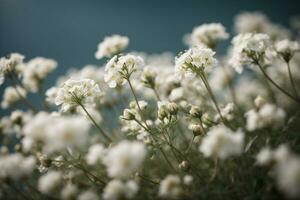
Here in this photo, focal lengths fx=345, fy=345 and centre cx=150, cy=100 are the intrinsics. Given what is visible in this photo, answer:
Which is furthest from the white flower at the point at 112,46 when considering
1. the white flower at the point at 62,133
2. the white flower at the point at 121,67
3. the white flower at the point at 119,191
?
the white flower at the point at 119,191

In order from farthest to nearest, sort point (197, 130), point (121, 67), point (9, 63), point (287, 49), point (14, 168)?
point (9, 63), point (287, 49), point (121, 67), point (197, 130), point (14, 168)

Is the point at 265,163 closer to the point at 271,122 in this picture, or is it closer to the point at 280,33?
the point at 271,122

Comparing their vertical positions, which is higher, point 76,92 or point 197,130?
point 76,92

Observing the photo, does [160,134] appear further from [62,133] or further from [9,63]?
[9,63]

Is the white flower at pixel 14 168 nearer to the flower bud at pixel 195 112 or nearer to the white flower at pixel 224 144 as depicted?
the white flower at pixel 224 144

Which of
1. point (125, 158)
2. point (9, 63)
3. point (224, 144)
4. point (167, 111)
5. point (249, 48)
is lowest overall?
point (125, 158)

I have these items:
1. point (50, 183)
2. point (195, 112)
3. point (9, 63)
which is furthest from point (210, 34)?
point (50, 183)

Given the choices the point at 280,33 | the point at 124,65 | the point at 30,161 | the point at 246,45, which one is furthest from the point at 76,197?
the point at 280,33
